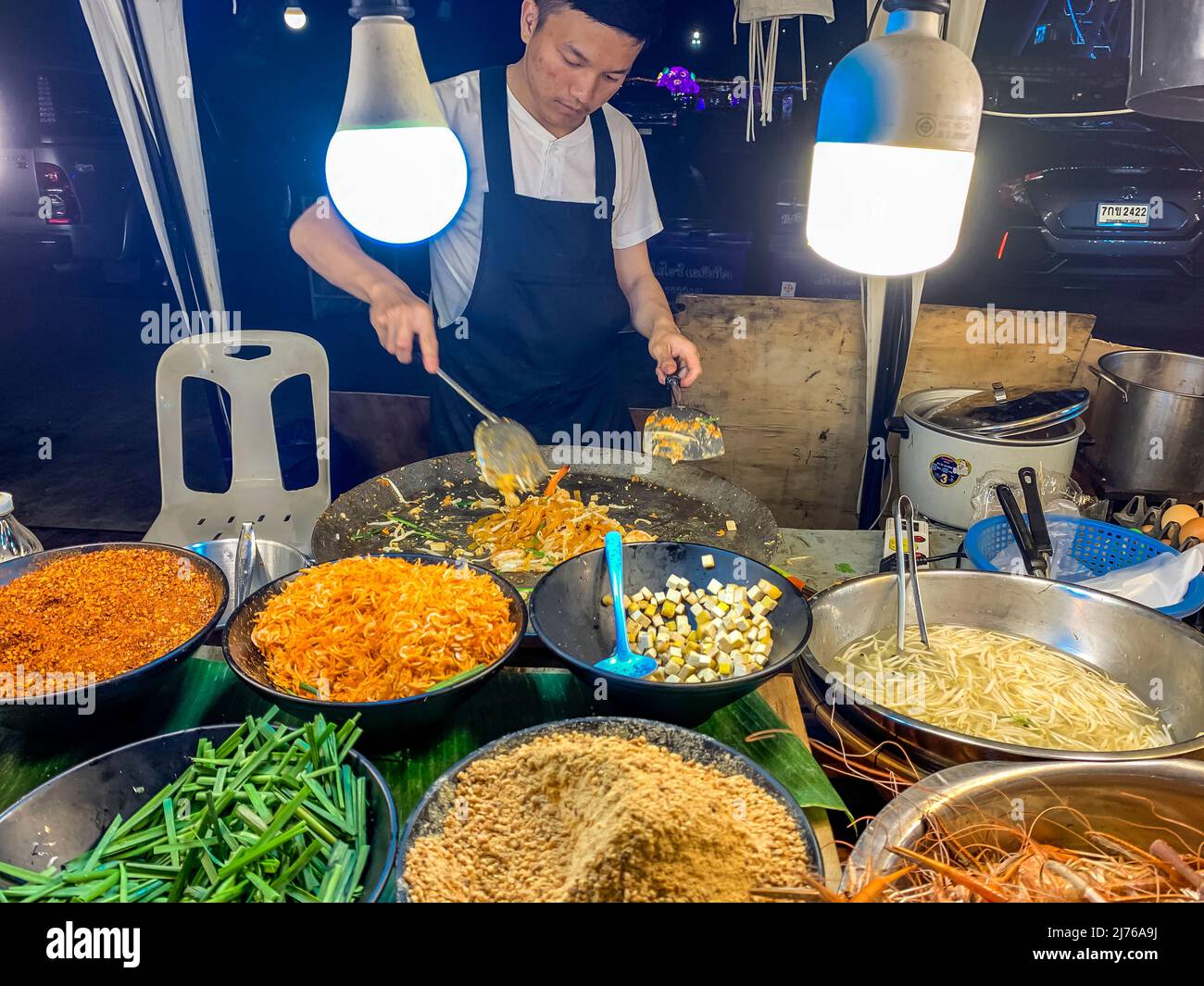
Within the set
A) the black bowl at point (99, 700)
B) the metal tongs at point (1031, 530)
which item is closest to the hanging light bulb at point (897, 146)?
the metal tongs at point (1031, 530)

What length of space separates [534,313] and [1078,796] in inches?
115

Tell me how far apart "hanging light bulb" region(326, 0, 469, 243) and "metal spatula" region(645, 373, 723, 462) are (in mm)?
1276

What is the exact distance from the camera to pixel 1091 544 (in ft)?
7.78

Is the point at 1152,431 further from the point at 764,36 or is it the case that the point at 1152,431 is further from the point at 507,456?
the point at 507,456

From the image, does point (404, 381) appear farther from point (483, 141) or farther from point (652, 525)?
point (652, 525)

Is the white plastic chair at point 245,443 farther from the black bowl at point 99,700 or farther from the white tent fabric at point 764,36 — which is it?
the white tent fabric at point 764,36

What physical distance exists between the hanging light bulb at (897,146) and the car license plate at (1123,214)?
2848mm

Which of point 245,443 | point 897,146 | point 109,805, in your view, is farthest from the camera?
point 245,443

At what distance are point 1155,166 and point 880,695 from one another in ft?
12.0

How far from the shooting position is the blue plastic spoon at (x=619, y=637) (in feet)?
5.24

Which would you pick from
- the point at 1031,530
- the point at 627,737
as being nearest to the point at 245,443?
the point at 627,737

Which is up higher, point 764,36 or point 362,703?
point 764,36

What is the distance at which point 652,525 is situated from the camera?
2611mm
